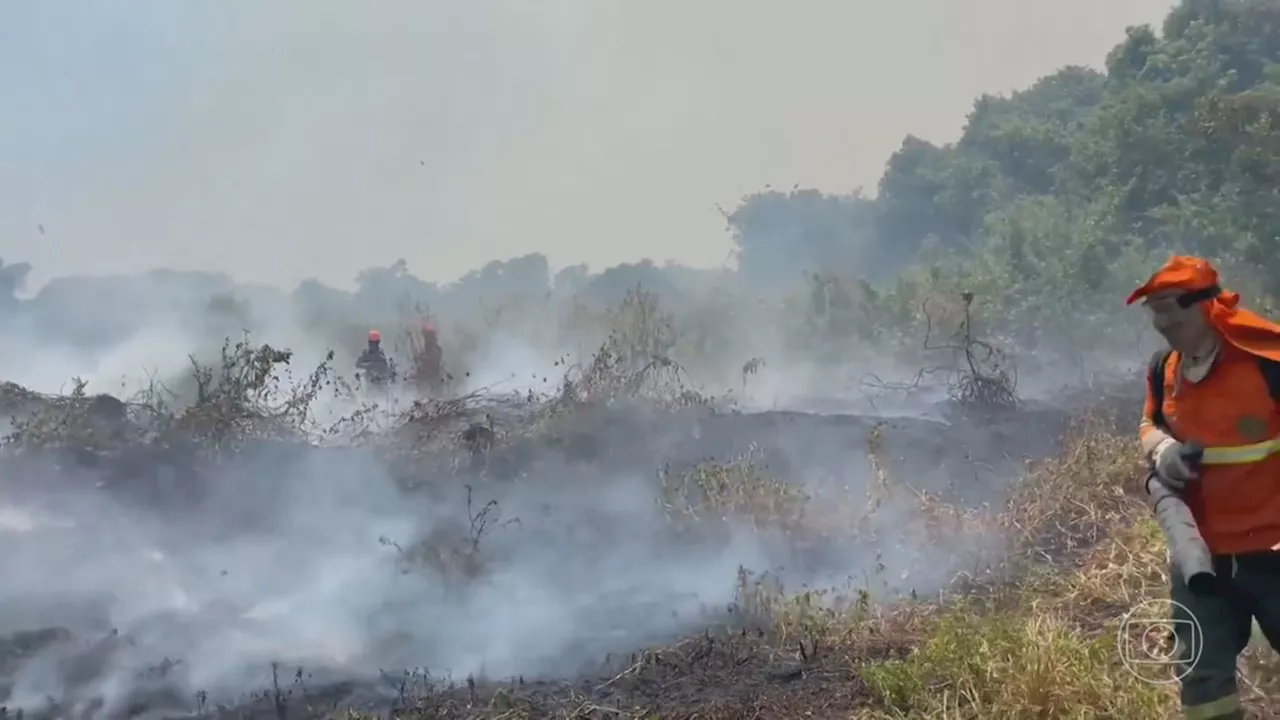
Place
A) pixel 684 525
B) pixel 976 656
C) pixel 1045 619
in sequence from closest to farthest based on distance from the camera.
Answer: pixel 976 656
pixel 1045 619
pixel 684 525

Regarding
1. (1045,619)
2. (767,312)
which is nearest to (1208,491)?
(1045,619)

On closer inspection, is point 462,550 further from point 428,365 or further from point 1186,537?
point 1186,537

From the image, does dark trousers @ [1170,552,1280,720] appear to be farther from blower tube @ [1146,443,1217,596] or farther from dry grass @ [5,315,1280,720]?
dry grass @ [5,315,1280,720]

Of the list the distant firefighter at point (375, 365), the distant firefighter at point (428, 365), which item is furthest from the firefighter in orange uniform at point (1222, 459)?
the distant firefighter at point (375, 365)

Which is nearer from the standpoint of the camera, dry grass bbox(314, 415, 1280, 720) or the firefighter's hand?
the firefighter's hand

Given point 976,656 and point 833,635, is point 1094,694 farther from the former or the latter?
point 833,635

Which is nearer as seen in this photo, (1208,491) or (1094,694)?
(1208,491)

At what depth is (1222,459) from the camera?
10.3ft

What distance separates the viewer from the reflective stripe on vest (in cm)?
307

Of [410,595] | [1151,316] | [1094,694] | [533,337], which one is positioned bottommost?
[1094,694]

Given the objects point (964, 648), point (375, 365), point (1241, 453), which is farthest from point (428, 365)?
point (1241, 453)

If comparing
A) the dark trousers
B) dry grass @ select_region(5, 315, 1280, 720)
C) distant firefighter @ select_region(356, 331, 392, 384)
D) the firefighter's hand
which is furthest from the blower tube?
distant firefighter @ select_region(356, 331, 392, 384)

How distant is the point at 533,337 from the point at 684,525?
27.3ft

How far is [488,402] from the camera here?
33.6ft
